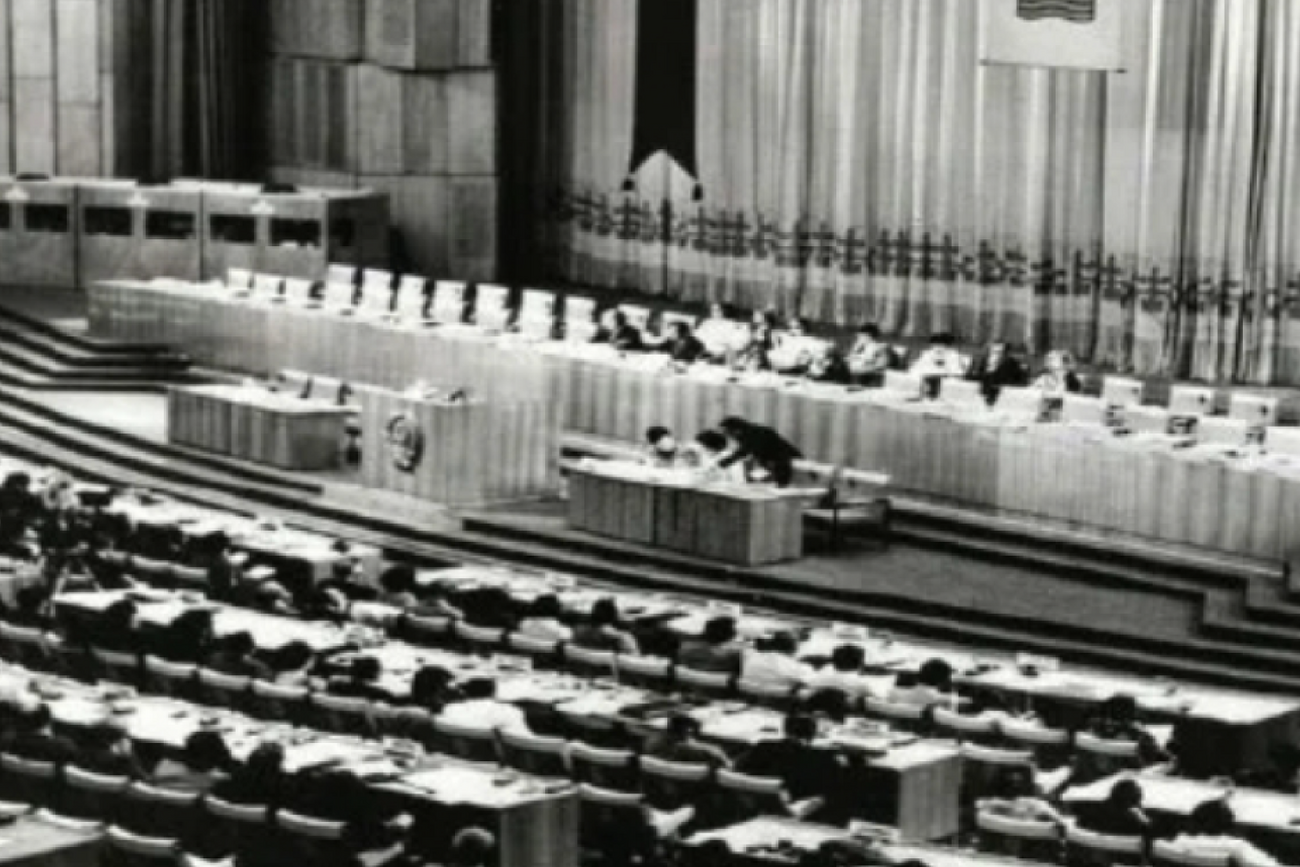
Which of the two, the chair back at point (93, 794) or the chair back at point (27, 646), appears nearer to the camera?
the chair back at point (93, 794)

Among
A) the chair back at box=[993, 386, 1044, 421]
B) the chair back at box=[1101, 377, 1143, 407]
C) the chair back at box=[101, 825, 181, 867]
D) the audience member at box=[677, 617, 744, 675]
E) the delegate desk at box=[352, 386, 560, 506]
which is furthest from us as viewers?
the delegate desk at box=[352, 386, 560, 506]

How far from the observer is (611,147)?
30.2 meters

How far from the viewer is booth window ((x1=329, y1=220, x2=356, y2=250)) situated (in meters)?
27.9

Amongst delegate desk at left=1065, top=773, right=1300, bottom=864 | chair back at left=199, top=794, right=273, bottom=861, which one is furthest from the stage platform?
chair back at left=199, top=794, right=273, bottom=861

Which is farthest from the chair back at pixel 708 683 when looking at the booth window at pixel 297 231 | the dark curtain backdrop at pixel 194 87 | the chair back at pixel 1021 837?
the dark curtain backdrop at pixel 194 87

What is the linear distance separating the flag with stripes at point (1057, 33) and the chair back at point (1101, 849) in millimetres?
10098

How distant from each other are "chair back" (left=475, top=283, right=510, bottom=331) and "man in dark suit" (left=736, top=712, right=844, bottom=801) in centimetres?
1094

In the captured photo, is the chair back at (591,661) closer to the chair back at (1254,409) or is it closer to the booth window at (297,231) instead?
the chair back at (1254,409)

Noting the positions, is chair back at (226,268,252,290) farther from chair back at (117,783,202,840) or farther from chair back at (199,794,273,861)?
chair back at (199,794,273,861)

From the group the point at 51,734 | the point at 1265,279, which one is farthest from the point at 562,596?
the point at 1265,279

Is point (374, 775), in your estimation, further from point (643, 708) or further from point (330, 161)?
point (330, 161)

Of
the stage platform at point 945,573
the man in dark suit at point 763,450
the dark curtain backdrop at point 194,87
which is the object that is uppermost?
the dark curtain backdrop at point 194,87

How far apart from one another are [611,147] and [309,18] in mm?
3211

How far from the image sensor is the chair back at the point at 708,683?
15320mm
